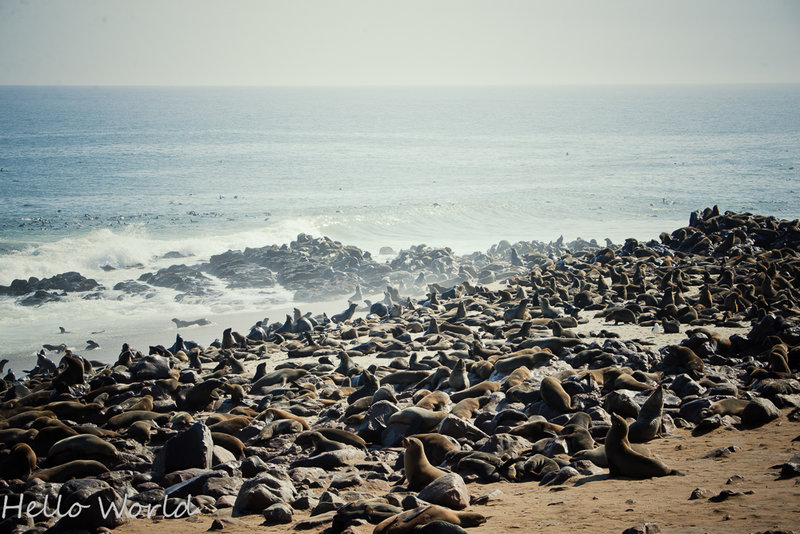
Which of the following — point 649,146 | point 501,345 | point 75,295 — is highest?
point 649,146

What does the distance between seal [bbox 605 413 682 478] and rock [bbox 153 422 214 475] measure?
4517mm

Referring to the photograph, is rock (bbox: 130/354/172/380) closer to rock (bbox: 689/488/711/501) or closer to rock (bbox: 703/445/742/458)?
rock (bbox: 703/445/742/458)

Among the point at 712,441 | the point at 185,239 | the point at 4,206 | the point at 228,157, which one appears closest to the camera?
the point at 712,441

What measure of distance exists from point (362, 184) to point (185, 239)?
21745 millimetres

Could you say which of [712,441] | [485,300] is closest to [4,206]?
[485,300]

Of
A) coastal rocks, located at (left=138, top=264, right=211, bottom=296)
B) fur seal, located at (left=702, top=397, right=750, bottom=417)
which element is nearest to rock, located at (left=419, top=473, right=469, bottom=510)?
fur seal, located at (left=702, top=397, right=750, bottom=417)

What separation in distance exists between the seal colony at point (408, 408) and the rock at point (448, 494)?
19 millimetres

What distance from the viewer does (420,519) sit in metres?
4.82

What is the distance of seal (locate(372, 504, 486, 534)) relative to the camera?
4.75 m

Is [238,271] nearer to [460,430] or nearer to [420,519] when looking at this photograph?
[460,430]

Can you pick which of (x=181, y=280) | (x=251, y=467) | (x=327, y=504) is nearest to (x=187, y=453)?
(x=251, y=467)

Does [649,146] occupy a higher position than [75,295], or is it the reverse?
[649,146]

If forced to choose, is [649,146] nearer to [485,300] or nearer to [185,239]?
[185,239]

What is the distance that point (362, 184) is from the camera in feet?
176
